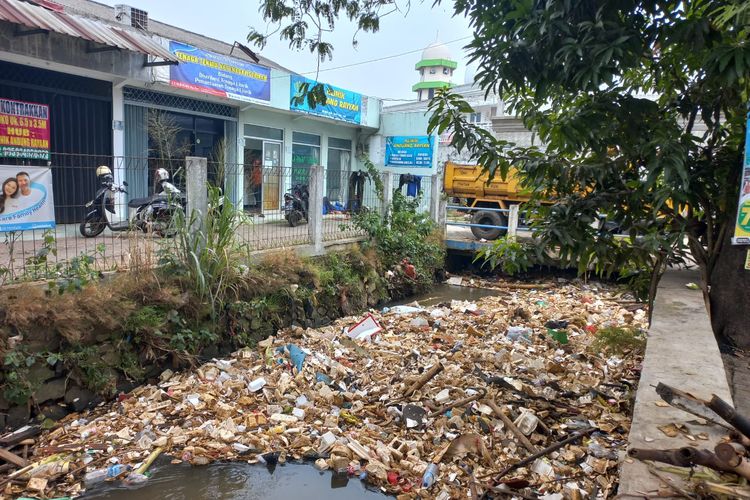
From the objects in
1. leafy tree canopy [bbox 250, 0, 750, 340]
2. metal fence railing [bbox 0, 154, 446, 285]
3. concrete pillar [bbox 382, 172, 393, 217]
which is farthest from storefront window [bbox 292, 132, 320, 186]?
leafy tree canopy [bbox 250, 0, 750, 340]

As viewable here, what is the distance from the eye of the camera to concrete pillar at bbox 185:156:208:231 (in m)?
5.87

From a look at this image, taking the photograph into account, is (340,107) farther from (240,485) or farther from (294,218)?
(240,485)

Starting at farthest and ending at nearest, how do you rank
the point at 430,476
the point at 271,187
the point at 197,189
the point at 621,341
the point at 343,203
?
the point at 343,203, the point at 271,187, the point at 197,189, the point at 621,341, the point at 430,476

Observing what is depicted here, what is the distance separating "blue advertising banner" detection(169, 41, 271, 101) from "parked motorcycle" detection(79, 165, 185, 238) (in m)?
3.12

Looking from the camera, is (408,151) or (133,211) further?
(408,151)

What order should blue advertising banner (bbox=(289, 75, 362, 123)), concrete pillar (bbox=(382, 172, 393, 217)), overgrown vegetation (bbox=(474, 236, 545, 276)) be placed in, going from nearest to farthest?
1. overgrown vegetation (bbox=(474, 236, 545, 276))
2. concrete pillar (bbox=(382, 172, 393, 217))
3. blue advertising banner (bbox=(289, 75, 362, 123))

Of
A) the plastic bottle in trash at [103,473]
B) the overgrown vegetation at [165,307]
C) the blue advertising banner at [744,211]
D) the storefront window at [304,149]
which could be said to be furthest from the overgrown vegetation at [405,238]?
the blue advertising banner at [744,211]

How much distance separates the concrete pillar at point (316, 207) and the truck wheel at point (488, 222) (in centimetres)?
554

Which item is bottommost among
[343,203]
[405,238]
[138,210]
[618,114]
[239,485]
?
[239,485]

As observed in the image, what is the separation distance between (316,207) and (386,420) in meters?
4.34

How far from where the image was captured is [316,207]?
8086 millimetres

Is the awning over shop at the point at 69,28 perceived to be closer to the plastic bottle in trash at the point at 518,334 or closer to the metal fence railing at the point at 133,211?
the metal fence railing at the point at 133,211

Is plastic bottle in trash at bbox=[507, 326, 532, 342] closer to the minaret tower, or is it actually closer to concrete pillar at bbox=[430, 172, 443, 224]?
concrete pillar at bbox=[430, 172, 443, 224]

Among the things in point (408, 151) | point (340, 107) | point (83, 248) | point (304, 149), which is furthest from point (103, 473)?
point (408, 151)
